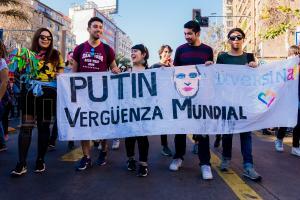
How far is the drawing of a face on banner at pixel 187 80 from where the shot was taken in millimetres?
5176

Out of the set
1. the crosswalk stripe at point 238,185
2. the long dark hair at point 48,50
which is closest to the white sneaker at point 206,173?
the crosswalk stripe at point 238,185

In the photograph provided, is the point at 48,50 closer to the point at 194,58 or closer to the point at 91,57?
the point at 91,57

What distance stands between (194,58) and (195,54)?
0.17 feet

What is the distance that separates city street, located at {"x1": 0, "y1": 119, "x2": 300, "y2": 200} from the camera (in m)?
3.99

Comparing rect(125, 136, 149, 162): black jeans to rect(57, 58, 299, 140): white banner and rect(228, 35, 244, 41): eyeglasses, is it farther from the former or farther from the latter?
rect(228, 35, 244, 41): eyeglasses

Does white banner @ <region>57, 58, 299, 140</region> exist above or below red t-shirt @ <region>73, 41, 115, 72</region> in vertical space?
below

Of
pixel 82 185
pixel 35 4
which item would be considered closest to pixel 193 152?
pixel 82 185

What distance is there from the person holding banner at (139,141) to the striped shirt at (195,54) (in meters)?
0.51

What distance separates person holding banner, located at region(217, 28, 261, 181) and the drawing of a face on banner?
44 centimetres

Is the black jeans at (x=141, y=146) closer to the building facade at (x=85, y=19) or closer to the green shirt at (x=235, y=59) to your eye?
the green shirt at (x=235, y=59)

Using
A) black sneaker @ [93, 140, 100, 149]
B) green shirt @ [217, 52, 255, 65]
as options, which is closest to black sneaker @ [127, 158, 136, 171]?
green shirt @ [217, 52, 255, 65]

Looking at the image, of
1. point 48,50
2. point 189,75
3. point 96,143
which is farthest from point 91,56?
point 96,143

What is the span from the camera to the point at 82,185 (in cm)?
433

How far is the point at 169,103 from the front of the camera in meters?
5.20
